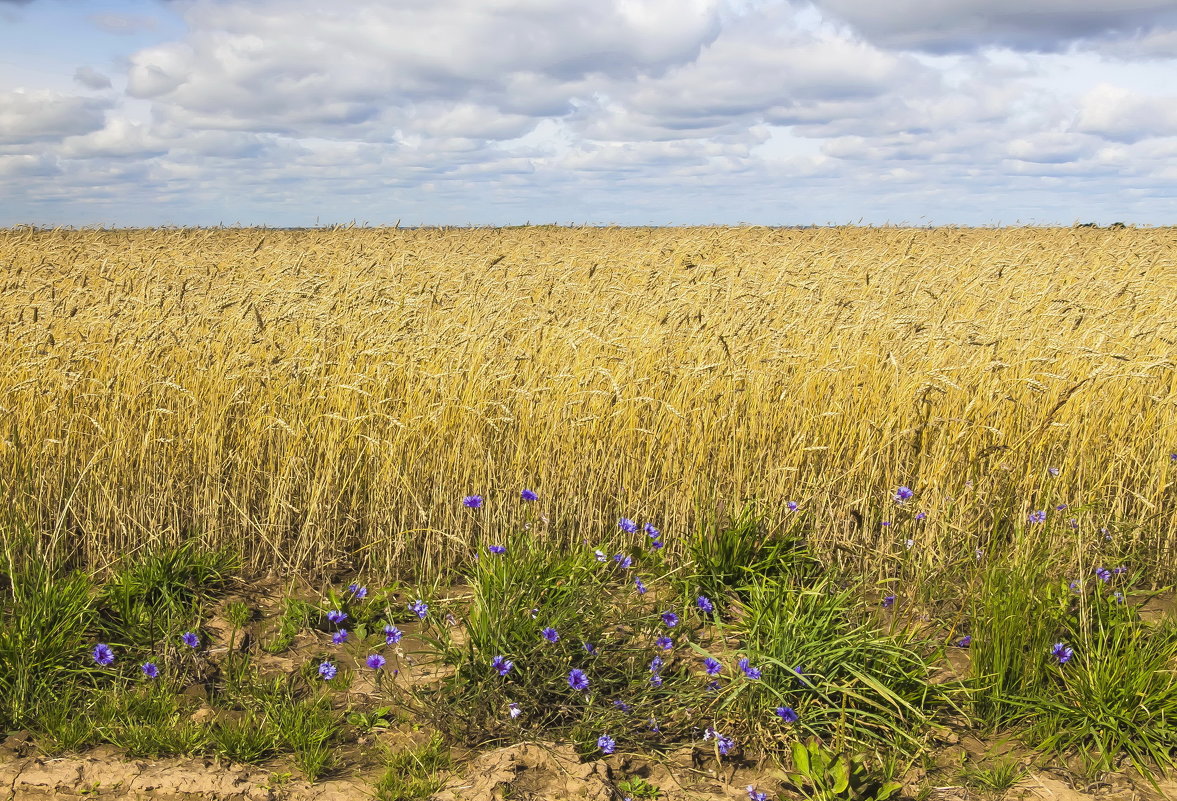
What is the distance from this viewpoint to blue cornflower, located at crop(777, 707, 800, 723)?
2.69 metres

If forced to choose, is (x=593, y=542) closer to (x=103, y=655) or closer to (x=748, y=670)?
(x=748, y=670)

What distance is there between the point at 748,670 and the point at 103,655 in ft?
7.61

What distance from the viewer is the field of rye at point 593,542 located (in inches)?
112

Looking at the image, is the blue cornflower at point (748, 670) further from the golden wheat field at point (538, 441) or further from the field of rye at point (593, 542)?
the golden wheat field at point (538, 441)

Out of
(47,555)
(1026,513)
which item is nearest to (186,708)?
(47,555)

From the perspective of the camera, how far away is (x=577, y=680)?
285 cm

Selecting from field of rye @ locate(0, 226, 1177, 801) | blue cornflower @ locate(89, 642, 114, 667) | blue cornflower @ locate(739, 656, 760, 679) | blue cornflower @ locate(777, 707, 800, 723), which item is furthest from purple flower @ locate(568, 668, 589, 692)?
blue cornflower @ locate(89, 642, 114, 667)

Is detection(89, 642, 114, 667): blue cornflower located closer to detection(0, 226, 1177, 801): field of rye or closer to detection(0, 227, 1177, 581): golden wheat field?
detection(0, 226, 1177, 801): field of rye

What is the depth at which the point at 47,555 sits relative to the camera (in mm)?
3840

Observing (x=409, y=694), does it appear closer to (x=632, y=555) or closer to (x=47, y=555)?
(x=632, y=555)

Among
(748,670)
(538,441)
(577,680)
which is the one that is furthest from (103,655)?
(748,670)

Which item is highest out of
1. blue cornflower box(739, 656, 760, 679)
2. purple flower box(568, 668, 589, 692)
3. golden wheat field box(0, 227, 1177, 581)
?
golden wheat field box(0, 227, 1177, 581)

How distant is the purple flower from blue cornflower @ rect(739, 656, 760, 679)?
0.52 meters

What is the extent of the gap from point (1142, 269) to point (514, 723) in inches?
430
